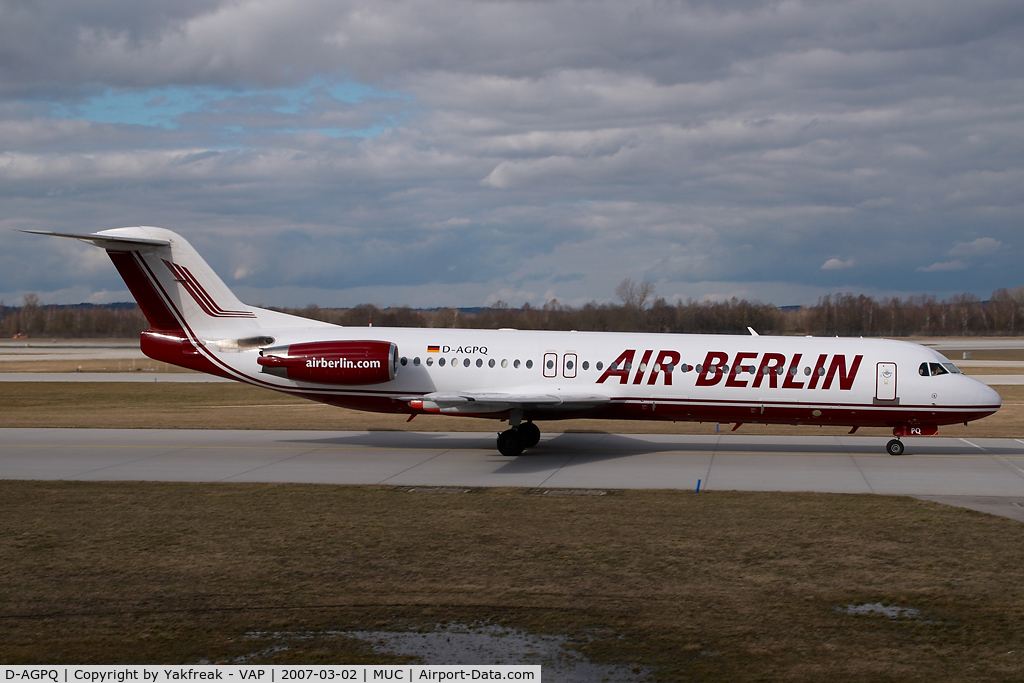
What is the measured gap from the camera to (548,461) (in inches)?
805

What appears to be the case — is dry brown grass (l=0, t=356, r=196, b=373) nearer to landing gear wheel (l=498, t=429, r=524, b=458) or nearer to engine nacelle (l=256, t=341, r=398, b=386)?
engine nacelle (l=256, t=341, r=398, b=386)

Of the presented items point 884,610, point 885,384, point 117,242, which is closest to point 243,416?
point 117,242

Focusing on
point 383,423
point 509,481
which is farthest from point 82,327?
point 509,481

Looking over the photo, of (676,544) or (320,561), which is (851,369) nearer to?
(676,544)

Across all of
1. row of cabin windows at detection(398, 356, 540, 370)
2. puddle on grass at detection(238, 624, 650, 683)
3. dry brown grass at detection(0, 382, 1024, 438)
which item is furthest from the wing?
puddle on grass at detection(238, 624, 650, 683)

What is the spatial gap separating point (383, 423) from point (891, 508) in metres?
17.5

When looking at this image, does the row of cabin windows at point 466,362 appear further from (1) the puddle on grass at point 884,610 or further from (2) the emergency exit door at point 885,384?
(1) the puddle on grass at point 884,610

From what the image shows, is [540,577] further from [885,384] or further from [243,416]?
[243,416]

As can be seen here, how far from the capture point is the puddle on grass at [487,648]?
7715 mm

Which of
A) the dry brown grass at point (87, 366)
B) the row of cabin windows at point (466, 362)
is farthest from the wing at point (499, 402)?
the dry brown grass at point (87, 366)

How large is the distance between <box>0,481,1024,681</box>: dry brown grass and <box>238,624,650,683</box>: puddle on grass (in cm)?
20

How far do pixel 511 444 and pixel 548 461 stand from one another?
122 cm

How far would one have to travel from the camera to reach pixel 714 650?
27.1 feet

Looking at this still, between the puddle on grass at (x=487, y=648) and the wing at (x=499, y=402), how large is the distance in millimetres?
11034
